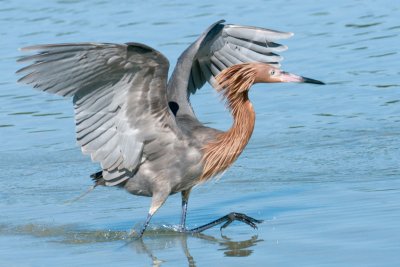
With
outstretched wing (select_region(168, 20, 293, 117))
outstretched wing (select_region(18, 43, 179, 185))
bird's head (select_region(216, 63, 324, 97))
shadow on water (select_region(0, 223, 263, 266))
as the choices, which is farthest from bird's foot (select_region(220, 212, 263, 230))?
outstretched wing (select_region(168, 20, 293, 117))

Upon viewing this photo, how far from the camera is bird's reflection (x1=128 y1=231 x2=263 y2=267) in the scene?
8219 millimetres

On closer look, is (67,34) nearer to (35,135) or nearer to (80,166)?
(35,135)

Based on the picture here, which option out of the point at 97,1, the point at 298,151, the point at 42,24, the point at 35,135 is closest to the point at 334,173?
the point at 298,151

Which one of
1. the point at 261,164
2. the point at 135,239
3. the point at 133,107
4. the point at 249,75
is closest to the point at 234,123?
the point at 249,75

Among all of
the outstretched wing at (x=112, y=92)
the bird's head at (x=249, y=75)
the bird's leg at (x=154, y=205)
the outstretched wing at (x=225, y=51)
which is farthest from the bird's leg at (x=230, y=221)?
the outstretched wing at (x=225, y=51)

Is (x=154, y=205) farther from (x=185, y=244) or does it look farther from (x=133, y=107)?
(x=133, y=107)

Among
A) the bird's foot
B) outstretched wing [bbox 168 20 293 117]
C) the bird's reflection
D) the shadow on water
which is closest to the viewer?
the bird's reflection

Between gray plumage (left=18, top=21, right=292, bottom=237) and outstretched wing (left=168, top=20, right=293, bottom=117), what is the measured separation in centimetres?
2

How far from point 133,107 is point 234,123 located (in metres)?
0.87

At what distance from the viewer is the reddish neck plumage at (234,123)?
906 cm

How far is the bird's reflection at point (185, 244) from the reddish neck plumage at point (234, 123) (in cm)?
57

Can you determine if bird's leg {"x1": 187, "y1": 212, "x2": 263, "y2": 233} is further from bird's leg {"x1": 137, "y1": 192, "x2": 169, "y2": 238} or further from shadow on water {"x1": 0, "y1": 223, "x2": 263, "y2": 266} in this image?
bird's leg {"x1": 137, "y1": 192, "x2": 169, "y2": 238}

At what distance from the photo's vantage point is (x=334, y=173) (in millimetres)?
10086

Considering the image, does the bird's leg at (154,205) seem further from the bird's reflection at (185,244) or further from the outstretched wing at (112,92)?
the outstretched wing at (112,92)
